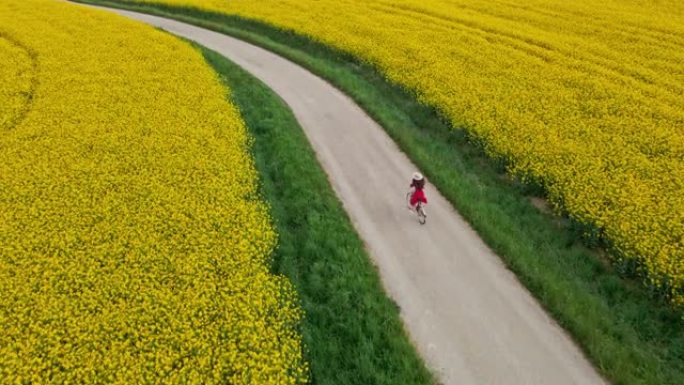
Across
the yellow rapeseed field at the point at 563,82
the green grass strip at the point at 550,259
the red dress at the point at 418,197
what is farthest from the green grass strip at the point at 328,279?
the yellow rapeseed field at the point at 563,82

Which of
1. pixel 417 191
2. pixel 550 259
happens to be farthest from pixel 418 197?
pixel 550 259

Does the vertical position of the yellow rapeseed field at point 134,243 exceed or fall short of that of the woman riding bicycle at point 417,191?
it falls short

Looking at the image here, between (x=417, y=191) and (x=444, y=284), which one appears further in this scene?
(x=417, y=191)

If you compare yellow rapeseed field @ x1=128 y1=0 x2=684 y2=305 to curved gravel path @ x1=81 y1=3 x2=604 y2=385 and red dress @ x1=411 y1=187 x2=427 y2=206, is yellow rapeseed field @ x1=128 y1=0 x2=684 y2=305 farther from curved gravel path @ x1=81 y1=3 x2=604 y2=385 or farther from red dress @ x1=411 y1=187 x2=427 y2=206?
red dress @ x1=411 y1=187 x2=427 y2=206

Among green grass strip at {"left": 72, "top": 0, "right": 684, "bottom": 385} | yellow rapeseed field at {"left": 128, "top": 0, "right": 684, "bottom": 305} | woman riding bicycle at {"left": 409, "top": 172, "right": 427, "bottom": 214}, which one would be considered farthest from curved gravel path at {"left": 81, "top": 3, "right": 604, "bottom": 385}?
yellow rapeseed field at {"left": 128, "top": 0, "right": 684, "bottom": 305}

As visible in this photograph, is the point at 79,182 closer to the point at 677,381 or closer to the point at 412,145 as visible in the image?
the point at 412,145

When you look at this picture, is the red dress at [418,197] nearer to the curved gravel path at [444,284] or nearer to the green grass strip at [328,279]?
the curved gravel path at [444,284]

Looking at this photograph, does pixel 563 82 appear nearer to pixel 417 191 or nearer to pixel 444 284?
pixel 417 191
